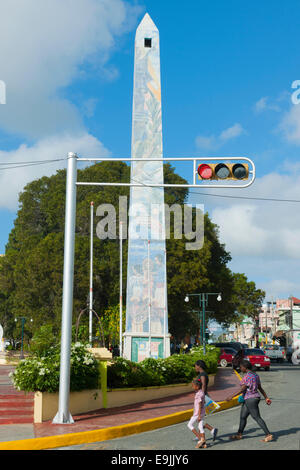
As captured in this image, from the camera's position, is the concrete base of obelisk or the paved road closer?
the paved road

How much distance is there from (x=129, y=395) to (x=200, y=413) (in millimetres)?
5386

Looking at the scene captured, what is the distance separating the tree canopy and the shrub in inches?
941

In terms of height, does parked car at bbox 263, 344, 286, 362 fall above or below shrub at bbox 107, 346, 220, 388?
below

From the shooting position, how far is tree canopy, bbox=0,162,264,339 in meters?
44.2

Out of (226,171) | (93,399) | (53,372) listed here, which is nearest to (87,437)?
(53,372)

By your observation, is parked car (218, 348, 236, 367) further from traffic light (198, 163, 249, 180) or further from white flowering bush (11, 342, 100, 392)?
traffic light (198, 163, 249, 180)

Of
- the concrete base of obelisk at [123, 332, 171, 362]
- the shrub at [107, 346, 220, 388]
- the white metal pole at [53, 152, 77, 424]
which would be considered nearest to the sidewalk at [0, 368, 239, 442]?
the white metal pole at [53, 152, 77, 424]

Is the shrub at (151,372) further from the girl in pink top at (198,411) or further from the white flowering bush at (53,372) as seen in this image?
the girl in pink top at (198,411)

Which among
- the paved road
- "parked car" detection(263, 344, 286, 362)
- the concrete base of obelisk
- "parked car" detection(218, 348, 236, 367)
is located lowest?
"parked car" detection(263, 344, 286, 362)

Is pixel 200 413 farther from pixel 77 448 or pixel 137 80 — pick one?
pixel 137 80

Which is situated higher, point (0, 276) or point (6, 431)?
point (0, 276)

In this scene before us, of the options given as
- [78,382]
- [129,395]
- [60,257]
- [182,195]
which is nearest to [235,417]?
[129,395]

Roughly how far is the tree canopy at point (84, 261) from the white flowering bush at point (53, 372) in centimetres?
3014

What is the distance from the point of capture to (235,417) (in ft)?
44.3
